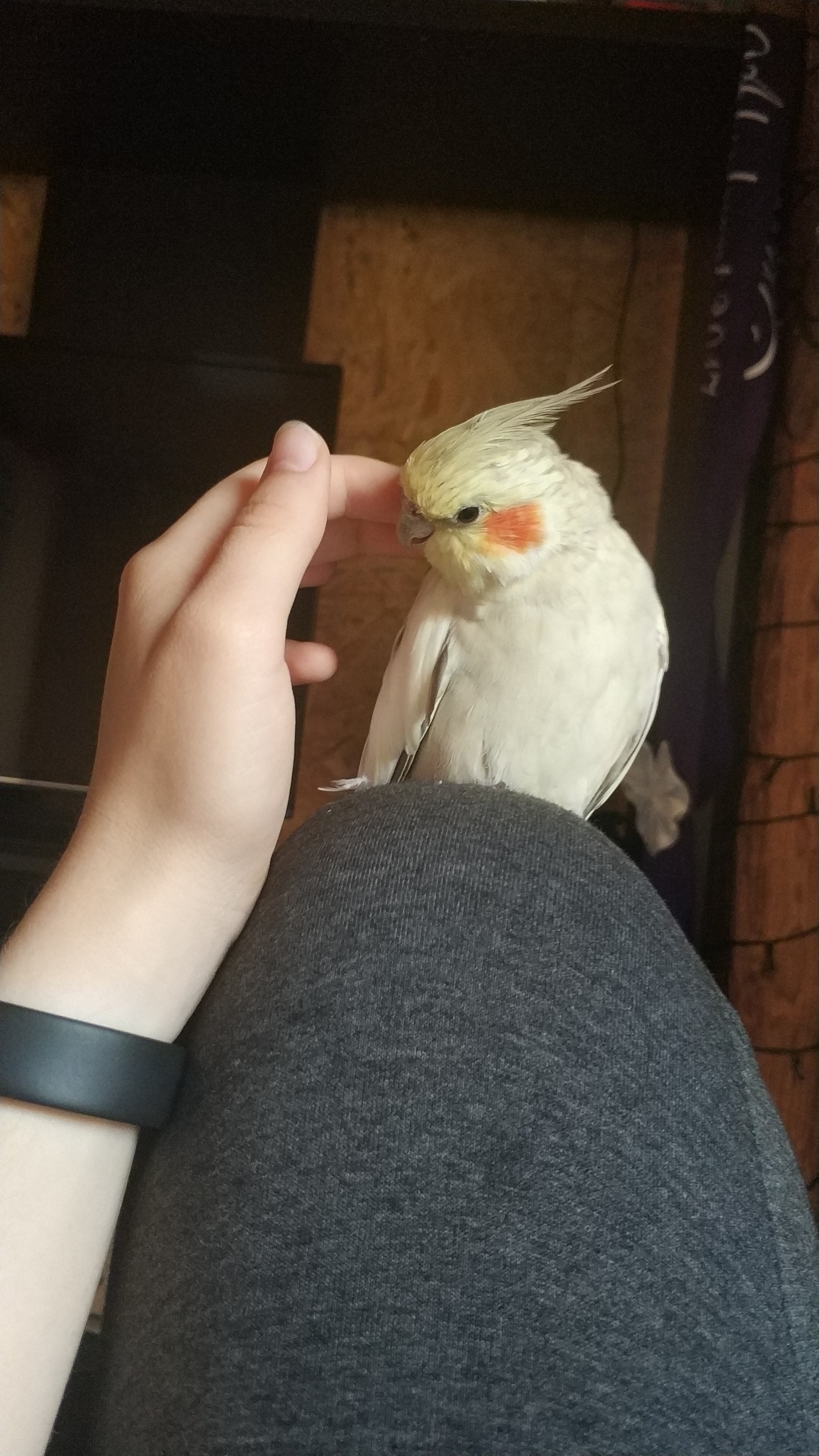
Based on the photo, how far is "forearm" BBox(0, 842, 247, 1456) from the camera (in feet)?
1.54

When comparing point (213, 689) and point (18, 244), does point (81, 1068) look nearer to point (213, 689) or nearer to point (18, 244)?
point (213, 689)

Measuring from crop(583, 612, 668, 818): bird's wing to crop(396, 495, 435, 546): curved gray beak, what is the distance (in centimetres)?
26

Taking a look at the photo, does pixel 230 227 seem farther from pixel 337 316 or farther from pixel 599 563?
pixel 599 563

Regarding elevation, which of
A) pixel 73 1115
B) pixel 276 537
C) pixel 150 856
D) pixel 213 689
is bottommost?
pixel 73 1115

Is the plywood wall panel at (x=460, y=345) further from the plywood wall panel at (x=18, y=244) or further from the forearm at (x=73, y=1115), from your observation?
the forearm at (x=73, y=1115)

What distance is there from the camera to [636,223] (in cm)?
148

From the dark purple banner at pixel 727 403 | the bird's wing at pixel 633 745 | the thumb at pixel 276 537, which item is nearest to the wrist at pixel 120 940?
the thumb at pixel 276 537

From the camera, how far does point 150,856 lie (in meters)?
0.54

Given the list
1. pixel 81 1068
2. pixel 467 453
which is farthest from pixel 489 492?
pixel 81 1068

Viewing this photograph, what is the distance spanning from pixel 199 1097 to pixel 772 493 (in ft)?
3.03

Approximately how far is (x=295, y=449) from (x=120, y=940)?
0.36 metres

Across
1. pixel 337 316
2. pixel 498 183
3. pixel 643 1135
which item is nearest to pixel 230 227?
pixel 337 316

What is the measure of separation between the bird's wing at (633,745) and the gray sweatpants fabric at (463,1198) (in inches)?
15.7

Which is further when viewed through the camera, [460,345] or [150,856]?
[460,345]
